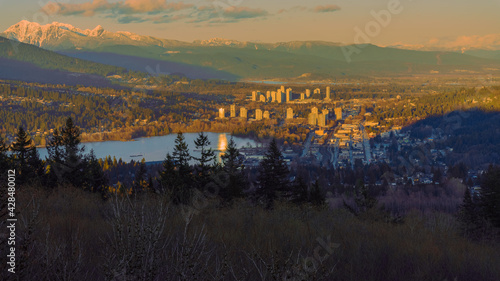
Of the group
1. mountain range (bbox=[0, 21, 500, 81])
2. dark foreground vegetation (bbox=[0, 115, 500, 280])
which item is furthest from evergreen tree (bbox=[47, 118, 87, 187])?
mountain range (bbox=[0, 21, 500, 81])

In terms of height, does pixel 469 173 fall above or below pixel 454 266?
below

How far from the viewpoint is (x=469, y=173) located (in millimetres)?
28156

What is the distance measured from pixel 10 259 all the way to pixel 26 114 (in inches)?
2135

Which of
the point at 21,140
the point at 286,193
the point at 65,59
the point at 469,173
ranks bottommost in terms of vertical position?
the point at 469,173

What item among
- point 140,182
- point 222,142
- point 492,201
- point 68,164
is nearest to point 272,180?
point 492,201

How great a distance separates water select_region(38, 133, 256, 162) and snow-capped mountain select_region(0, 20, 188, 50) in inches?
3665

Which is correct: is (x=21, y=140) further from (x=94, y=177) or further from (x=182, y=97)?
(x=182, y=97)

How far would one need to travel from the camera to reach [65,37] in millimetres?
157375

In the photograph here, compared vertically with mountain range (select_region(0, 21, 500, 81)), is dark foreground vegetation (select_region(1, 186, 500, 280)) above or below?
below

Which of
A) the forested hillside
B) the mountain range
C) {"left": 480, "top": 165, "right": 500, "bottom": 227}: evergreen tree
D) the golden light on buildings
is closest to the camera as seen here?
{"left": 480, "top": 165, "right": 500, "bottom": 227}: evergreen tree

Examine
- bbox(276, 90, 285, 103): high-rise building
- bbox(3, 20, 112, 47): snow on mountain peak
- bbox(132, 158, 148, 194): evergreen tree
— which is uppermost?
bbox(3, 20, 112, 47): snow on mountain peak

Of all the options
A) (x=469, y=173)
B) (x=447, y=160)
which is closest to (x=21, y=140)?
(x=469, y=173)

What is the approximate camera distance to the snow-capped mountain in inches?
5094

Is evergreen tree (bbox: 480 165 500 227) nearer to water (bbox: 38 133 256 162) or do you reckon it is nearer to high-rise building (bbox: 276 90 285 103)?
water (bbox: 38 133 256 162)
